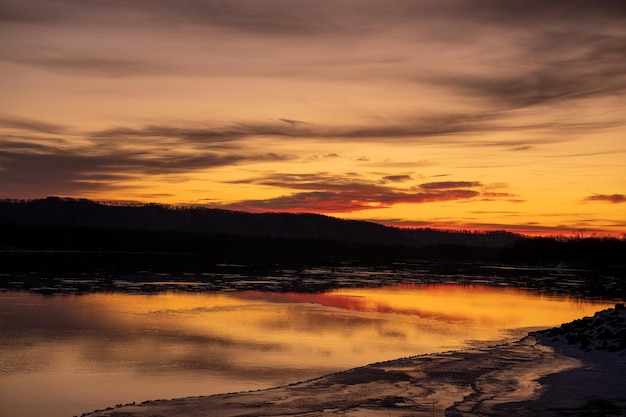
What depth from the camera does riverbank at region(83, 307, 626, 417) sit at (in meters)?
11.6

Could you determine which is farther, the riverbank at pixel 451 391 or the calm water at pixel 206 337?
the calm water at pixel 206 337

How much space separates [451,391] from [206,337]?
847cm

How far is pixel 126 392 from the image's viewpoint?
42.6ft

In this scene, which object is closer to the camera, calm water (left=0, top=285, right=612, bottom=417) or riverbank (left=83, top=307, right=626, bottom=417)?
riverbank (left=83, top=307, right=626, bottom=417)

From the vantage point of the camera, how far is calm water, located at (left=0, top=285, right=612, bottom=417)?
1352 centimetres

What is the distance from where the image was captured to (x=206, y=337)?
19.8 meters

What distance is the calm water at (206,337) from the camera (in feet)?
44.4

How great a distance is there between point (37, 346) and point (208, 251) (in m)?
117

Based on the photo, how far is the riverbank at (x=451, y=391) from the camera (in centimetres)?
1161

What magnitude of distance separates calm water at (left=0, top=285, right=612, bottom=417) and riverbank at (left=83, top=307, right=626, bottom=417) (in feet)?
3.44

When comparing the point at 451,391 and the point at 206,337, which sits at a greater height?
the point at 206,337

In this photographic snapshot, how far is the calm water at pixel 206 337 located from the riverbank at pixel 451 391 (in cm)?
105

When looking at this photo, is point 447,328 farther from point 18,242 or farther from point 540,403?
point 18,242

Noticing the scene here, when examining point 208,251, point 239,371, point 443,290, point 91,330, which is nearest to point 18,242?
point 208,251
